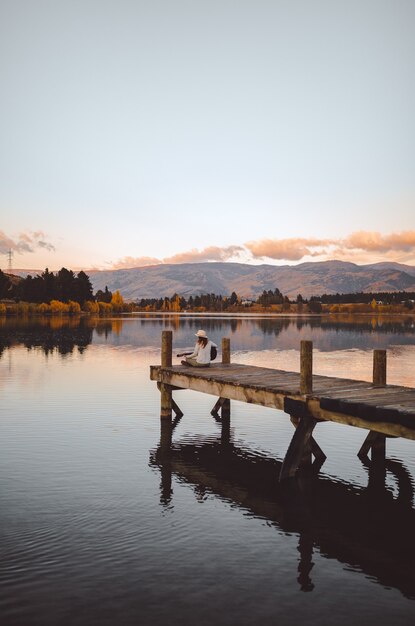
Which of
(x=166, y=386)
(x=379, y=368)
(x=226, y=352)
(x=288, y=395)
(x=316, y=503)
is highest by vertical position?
(x=379, y=368)

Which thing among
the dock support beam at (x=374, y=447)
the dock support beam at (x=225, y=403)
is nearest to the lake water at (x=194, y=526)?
the dock support beam at (x=374, y=447)

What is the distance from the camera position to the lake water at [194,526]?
368 inches

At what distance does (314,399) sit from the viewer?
621 inches

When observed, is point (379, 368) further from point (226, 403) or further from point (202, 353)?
point (226, 403)

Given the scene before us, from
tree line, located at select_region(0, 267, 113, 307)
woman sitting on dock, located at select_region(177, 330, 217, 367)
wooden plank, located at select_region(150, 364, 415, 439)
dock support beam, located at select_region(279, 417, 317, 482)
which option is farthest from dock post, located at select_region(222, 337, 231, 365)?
tree line, located at select_region(0, 267, 113, 307)

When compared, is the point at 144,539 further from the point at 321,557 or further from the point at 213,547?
the point at 321,557

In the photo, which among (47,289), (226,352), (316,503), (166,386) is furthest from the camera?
(47,289)

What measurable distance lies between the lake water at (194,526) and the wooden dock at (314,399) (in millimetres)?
826

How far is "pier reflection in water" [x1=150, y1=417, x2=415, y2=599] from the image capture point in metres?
11.2

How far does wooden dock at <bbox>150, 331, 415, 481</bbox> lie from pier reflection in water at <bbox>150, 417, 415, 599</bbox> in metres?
0.84

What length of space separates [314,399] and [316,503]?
270cm

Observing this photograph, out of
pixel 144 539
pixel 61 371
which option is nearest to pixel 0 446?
pixel 144 539

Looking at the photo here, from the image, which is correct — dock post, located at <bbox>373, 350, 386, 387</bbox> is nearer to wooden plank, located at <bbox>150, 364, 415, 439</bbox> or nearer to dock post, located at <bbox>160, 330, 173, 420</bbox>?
wooden plank, located at <bbox>150, 364, 415, 439</bbox>

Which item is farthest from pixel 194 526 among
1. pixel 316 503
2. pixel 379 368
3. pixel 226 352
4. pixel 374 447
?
pixel 226 352
